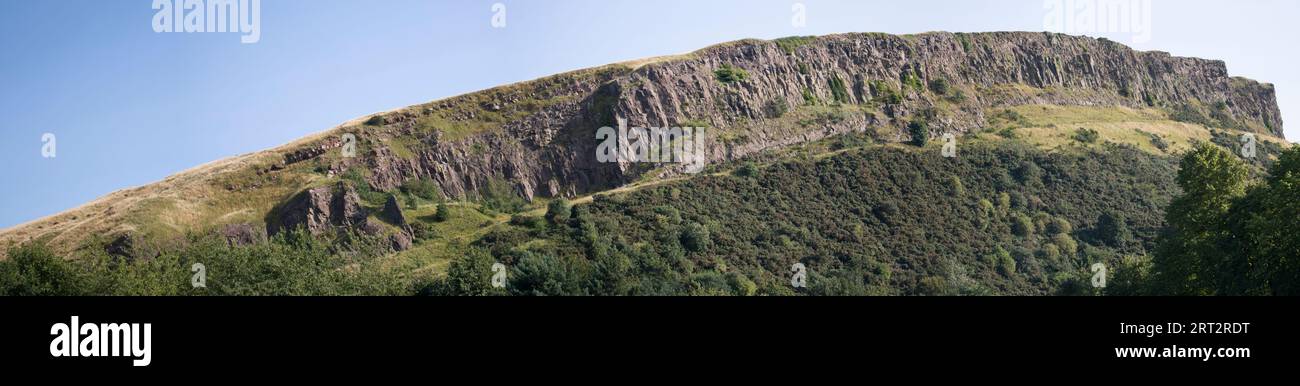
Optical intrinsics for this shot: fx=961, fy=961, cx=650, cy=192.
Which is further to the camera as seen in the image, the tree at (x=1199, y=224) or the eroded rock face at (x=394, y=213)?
the eroded rock face at (x=394, y=213)

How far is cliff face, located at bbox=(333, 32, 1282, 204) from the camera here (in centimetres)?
8031

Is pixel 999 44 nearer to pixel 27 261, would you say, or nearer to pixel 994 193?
pixel 994 193

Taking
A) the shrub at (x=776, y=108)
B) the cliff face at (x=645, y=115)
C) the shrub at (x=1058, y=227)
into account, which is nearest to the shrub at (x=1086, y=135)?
the cliff face at (x=645, y=115)

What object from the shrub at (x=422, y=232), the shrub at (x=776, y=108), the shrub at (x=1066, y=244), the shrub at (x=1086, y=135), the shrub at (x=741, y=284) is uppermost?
the shrub at (x=776, y=108)

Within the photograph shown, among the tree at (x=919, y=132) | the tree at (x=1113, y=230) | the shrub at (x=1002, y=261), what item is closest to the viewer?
the shrub at (x=1002, y=261)

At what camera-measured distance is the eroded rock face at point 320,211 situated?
212 feet

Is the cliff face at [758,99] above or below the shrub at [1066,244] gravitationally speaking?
above

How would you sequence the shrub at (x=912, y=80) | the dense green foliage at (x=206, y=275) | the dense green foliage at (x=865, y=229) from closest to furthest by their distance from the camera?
the dense green foliage at (x=206, y=275) → the dense green foliage at (x=865, y=229) → the shrub at (x=912, y=80)

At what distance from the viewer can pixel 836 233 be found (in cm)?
7044

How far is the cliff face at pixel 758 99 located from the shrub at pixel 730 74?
1.68ft

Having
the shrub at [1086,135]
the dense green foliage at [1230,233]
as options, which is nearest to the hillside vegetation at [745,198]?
the dense green foliage at [1230,233]

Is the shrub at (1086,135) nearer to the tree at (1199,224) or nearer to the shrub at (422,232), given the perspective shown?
the tree at (1199,224)

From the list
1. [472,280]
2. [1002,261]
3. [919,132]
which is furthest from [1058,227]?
[472,280]
